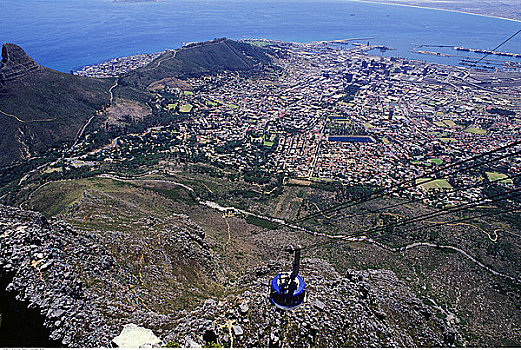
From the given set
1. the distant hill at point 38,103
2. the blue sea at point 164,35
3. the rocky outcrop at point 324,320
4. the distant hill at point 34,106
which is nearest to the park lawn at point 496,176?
the rocky outcrop at point 324,320

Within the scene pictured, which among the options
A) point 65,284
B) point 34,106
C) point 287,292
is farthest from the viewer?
point 34,106

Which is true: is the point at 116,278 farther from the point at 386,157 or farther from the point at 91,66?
the point at 91,66

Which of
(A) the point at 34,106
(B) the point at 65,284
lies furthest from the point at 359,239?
(A) the point at 34,106

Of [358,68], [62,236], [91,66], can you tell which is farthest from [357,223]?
[91,66]

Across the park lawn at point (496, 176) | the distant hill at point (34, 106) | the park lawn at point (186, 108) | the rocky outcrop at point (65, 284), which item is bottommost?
the park lawn at point (496, 176)

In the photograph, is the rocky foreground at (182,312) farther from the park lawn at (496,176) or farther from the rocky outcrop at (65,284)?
the park lawn at (496,176)

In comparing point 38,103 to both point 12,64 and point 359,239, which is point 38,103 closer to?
point 12,64

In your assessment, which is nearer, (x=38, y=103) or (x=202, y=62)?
(x=38, y=103)
